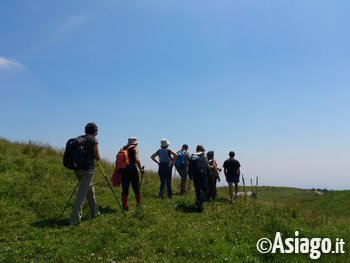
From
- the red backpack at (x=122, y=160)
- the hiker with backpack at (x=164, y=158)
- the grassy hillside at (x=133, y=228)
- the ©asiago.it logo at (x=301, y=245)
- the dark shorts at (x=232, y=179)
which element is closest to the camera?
the grassy hillside at (x=133, y=228)

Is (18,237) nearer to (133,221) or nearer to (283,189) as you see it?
(133,221)

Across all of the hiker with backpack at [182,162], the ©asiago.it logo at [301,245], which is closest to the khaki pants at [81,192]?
the ©asiago.it logo at [301,245]

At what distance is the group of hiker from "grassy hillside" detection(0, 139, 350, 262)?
66 centimetres

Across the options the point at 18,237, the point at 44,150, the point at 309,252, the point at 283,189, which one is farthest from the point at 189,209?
the point at 283,189

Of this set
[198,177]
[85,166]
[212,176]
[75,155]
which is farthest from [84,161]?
[212,176]

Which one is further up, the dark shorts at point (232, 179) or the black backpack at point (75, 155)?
the black backpack at point (75, 155)

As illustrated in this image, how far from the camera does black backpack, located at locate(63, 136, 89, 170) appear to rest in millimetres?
12102

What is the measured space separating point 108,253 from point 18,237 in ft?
9.09

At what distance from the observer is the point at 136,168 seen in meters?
14.1

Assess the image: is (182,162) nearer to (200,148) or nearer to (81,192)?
(200,148)

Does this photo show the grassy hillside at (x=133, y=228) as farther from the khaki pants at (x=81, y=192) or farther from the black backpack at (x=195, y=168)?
the black backpack at (x=195, y=168)

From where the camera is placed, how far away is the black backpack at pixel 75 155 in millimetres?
12102

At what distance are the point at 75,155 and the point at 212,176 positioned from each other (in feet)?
28.0

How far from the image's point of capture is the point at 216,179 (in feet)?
64.9
